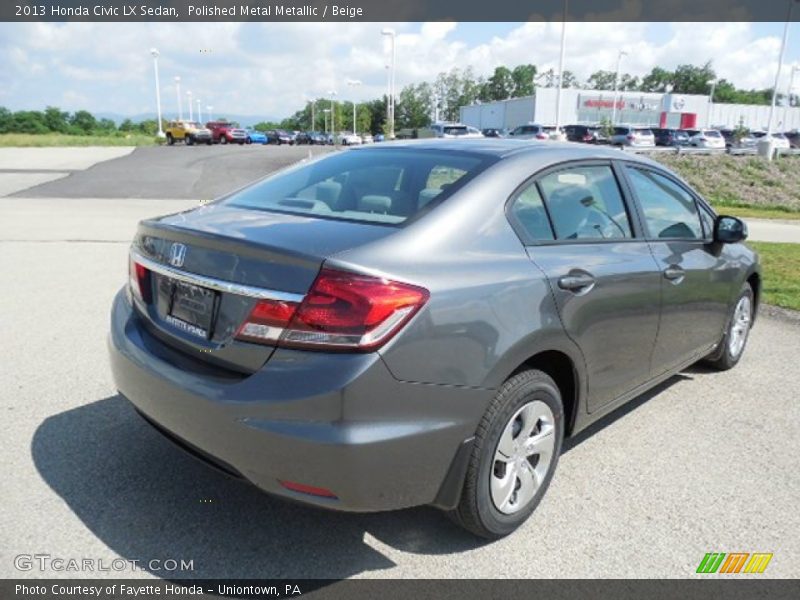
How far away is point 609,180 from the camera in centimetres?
347

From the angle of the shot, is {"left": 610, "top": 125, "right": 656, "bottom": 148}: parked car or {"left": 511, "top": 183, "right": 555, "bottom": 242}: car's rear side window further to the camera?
{"left": 610, "top": 125, "right": 656, "bottom": 148}: parked car

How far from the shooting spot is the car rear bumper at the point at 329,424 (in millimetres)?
2113

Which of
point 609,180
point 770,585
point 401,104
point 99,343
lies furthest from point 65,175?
point 401,104

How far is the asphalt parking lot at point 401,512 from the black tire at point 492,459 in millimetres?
112

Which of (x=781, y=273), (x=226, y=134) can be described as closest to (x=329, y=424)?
(x=781, y=273)

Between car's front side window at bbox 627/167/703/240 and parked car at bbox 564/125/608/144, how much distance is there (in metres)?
40.5

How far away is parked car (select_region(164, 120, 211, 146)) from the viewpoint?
155ft

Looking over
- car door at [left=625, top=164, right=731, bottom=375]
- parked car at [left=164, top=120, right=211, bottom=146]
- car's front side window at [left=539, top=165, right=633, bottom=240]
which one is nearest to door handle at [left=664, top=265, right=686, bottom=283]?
car door at [left=625, top=164, right=731, bottom=375]

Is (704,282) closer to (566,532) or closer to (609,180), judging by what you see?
(609,180)

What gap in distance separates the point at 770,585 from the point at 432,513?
4.60 feet

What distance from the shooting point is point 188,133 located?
4734 centimetres

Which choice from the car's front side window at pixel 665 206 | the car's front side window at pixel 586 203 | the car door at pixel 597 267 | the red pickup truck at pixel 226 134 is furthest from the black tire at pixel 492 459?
the red pickup truck at pixel 226 134

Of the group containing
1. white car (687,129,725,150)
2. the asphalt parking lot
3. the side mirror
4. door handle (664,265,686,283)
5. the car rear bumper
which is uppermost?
white car (687,129,725,150)

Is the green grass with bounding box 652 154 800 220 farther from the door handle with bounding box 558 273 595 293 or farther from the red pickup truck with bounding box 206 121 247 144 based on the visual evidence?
the red pickup truck with bounding box 206 121 247 144
